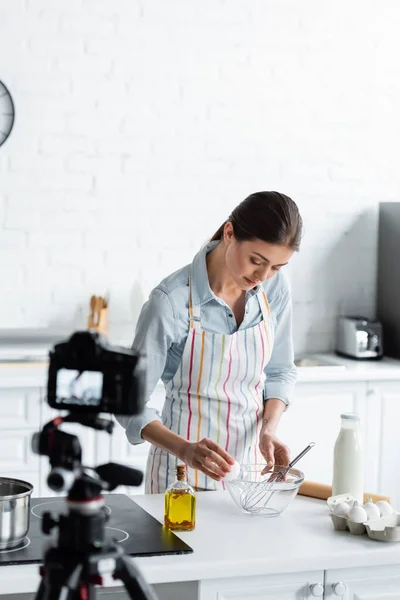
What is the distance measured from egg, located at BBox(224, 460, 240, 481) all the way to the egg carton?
0.23 m

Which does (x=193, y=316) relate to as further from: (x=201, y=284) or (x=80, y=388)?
(x=80, y=388)

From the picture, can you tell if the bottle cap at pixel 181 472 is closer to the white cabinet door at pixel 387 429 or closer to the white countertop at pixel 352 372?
the white countertop at pixel 352 372

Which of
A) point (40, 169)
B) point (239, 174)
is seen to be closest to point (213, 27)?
point (239, 174)

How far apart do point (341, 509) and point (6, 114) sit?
259 centimetres

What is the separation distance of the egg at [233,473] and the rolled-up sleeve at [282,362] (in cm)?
42

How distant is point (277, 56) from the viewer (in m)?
4.50

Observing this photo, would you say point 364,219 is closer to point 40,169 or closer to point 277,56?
point 277,56

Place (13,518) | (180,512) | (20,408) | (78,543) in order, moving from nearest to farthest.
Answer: (78,543)
(13,518)
(180,512)
(20,408)

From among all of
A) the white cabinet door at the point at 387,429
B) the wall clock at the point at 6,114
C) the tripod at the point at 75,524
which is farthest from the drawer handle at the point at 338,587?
the wall clock at the point at 6,114

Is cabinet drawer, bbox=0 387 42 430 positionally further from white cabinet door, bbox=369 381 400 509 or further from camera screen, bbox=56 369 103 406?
camera screen, bbox=56 369 103 406

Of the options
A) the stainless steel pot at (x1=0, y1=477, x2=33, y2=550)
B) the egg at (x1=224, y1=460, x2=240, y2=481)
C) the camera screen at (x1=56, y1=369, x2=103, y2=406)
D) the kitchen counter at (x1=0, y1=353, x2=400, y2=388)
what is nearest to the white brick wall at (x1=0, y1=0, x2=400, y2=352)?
the kitchen counter at (x1=0, y1=353, x2=400, y2=388)

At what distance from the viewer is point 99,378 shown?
4.32 ft

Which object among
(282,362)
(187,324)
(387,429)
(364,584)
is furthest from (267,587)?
(387,429)

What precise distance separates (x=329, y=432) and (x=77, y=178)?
1.56m
